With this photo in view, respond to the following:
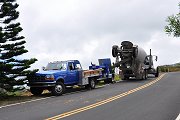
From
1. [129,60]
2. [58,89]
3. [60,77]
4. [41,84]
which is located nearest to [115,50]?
[129,60]

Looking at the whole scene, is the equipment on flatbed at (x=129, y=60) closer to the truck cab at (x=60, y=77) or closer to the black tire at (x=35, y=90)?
the truck cab at (x=60, y=77)

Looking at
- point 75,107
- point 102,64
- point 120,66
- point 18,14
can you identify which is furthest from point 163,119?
point 120,66

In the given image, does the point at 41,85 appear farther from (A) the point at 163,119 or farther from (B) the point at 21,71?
(A) the point at 163,119

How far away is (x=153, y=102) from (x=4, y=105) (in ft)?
23.5

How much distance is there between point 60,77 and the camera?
2305 cm

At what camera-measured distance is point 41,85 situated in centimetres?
2259

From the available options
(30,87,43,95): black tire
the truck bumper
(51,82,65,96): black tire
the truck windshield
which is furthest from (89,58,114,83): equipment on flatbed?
the truck bumper

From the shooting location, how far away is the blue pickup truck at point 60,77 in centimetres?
2245

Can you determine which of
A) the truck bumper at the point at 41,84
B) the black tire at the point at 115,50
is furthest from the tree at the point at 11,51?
the black tire at the point at 115,50

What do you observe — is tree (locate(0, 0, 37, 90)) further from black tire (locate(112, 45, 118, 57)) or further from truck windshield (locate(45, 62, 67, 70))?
black tire (locate(112, 45, 118, 57))

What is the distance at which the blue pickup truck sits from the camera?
→ 2245 cm

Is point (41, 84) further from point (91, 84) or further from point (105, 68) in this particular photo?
point (105, 68)

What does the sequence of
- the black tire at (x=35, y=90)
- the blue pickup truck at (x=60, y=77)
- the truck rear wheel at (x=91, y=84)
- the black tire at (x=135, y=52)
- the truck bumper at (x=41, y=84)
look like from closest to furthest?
the truck bumper at (x=41, y=84)
the blue pickup truck at (x=60, y=77)
the black tire at (x=35, y=90)
the truck rear wheel at (x=91, y=84)
the black tire at (x=135, y=52)

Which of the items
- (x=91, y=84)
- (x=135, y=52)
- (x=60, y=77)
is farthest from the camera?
(x=135, y=52)
